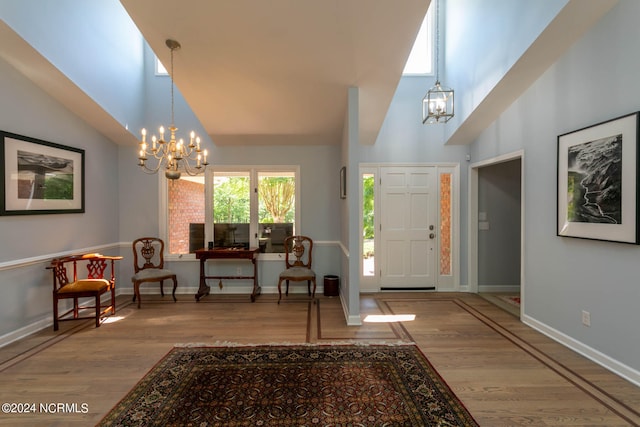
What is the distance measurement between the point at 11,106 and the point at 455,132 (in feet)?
17.6

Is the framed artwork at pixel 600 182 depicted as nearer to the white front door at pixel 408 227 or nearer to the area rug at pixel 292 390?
the area rug at pixel 292 390

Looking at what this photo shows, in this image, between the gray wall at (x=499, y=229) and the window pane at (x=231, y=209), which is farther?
the window pane at (x=231, y=209)

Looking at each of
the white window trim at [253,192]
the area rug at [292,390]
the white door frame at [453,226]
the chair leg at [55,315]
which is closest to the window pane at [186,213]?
the white window trim at [253,192]

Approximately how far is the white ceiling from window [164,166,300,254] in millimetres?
998

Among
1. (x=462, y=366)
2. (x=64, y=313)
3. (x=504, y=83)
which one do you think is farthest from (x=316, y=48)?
(x=64, y=313)

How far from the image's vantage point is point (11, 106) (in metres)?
3.09

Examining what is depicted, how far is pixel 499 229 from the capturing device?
485 cm

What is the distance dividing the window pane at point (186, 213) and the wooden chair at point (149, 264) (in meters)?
0.28

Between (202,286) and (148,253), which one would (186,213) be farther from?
(202,286)

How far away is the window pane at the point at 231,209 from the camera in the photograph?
4.93m

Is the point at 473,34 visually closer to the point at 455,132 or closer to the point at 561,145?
the point at 455,132

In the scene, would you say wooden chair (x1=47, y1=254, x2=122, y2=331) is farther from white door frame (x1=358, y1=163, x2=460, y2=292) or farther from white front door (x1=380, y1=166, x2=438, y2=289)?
white front door (x1=380, y1=166, x2=438, y2=289)

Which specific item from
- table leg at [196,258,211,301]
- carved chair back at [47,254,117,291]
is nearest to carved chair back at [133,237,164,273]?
carved chair back at [47,254,117,291]

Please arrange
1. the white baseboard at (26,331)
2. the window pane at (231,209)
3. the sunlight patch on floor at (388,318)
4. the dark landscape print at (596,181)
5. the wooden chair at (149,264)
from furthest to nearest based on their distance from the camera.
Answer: the window pane at (231,209) → the wooden chair at (149,264) → the sunlight patch on floor at (388,318) → the white baseboard at (26,331) → the dark landscape print at (596,181)
